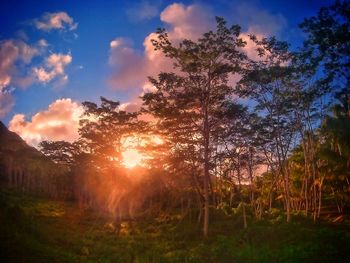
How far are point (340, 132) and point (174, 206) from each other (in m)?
24.7

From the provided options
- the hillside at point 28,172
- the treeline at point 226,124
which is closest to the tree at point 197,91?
the treeline at point 226,124

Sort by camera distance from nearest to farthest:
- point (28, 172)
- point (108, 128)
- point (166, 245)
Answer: point (166, 245), point (108, 128), point (28, 172)

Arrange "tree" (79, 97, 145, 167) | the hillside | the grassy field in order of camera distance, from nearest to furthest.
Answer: the grassy field → "tree" (79, 97, 145, 167) → the hillside

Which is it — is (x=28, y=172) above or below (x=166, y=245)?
above

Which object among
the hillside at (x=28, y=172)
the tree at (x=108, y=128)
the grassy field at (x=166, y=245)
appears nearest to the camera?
the grassy field at (x=166, y=245)

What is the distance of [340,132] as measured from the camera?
27219mm

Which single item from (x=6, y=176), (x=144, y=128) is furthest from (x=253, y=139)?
(x=6, y=176)

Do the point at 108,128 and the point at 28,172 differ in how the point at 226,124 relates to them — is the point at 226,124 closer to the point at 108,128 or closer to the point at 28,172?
the point at 108,128

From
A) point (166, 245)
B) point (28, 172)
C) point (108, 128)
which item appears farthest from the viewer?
point (28, 172)

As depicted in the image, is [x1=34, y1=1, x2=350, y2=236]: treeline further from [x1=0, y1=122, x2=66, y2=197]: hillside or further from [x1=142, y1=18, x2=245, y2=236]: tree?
[x1=0, y1=122, x2=66, y2=197]: hillside

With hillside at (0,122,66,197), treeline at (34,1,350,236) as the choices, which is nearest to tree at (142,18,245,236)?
treeline at (34,1,350,236)

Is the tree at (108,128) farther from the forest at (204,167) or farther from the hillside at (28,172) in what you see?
the hillside at (28,172)

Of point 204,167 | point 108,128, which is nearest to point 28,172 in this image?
point 108,128

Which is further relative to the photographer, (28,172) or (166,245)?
(28,172)
